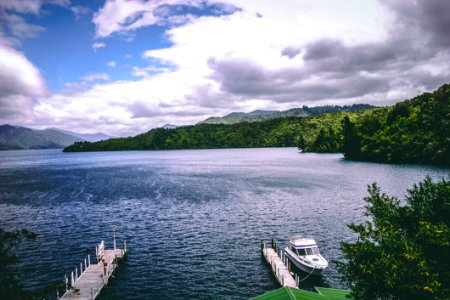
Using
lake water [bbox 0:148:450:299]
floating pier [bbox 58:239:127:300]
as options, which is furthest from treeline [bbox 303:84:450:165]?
floating pier [bbox 58:239:127:300]

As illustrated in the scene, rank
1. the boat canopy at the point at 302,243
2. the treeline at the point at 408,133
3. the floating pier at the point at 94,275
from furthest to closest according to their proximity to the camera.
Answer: the treeline at the point at 408,133
the boat canopy at the point at 302,243
the floating pier at the point at 94,275

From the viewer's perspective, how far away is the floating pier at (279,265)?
140ft

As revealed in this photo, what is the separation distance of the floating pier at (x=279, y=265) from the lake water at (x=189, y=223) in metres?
1.43

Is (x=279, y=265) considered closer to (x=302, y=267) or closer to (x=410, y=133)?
(x=302, y=267)

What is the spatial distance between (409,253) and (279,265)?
98.8ft

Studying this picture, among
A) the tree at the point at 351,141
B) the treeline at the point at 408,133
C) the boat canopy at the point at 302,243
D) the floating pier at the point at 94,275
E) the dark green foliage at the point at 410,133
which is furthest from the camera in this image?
the tree at the point at 351,141

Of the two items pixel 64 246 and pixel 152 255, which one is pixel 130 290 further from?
pixel 64 246

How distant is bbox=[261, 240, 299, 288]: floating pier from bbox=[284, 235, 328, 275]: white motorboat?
4.48ft

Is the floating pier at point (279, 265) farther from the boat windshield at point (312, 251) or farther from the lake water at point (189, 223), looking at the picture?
the boat windshield at point (312, 251)

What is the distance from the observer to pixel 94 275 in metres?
45.7

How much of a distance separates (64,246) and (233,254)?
30285mm

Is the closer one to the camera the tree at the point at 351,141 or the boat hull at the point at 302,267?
the boat hull at the point at 302,267

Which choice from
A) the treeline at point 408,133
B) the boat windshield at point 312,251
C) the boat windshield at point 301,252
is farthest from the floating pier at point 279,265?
the treeline at point 408,133

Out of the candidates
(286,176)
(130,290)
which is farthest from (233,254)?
(286,176)
